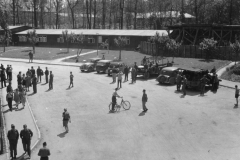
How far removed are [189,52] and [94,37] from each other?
2261cm

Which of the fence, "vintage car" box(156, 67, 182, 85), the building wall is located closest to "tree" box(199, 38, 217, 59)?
the fence

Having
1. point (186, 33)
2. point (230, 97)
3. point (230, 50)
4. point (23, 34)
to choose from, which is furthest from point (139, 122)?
point (23, 34)

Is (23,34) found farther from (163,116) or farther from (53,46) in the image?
(163,116)

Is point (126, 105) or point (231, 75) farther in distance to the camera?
point (231, 75)

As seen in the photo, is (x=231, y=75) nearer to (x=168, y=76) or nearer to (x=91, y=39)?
(x=168, y=76)

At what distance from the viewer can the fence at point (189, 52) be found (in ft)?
141

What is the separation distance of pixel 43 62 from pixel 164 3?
61.2m

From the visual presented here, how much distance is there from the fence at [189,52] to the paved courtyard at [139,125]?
16415mm

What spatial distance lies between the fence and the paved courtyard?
16.4 m

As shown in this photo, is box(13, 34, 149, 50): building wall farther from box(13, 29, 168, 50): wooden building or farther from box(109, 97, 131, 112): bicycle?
box(109, 97, 131, 112): bicycle

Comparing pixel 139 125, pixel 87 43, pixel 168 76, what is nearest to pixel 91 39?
pixel 87 43

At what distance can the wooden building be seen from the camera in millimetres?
57319

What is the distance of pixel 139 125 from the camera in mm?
17984

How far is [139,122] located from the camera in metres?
18.5
